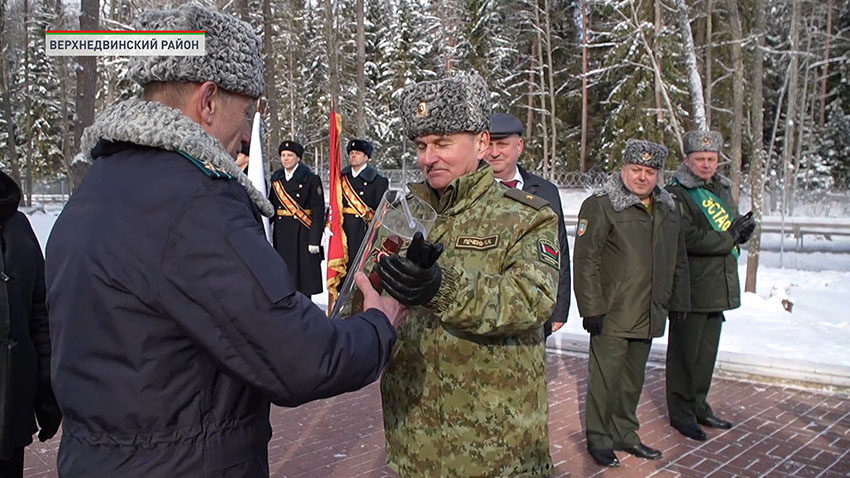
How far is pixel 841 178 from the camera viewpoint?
124 feet

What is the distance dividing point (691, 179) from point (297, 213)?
210 inches

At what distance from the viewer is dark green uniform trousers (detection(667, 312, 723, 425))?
207 inches

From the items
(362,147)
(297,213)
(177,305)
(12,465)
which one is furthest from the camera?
(362,147)

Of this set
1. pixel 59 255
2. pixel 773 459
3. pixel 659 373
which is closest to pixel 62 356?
pixel 59 255

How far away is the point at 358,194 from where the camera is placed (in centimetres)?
904

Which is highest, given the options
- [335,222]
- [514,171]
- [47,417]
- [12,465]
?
[514,171]

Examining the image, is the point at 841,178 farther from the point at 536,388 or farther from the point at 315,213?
the point at 536,388

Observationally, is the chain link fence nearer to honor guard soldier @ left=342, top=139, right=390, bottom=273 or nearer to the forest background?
the forest background

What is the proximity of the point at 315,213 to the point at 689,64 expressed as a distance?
249 inches

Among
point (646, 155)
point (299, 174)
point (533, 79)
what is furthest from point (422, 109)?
point (533, 79)

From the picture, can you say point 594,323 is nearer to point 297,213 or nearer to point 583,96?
point 297,213

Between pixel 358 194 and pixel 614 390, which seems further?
pixel 358 194

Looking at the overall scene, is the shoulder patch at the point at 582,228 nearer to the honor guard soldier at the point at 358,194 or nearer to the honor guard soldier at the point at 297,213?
the honor guard soldier at the point at 358,194

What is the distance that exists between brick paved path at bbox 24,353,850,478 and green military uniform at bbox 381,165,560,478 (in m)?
2.33
